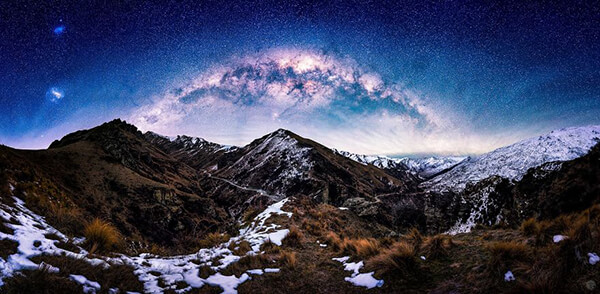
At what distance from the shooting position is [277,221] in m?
13.3

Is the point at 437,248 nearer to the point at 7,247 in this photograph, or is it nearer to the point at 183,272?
the point at 183,272

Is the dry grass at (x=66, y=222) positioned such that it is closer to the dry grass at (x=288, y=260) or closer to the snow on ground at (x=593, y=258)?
the dry grass at (x=288, y=260)

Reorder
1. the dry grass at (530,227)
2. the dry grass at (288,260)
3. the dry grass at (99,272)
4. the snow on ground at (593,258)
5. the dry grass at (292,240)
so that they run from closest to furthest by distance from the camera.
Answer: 1. the snow on ground at (593,258)
2. the dry grass at (99,272)
3. the dry grass at (530,227)
4. the dry grass at (288,260)
5. the dry grass at (292,240)

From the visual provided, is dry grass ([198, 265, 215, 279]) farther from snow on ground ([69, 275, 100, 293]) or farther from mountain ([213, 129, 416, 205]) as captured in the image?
mountain ([213, 129, 416, 205])

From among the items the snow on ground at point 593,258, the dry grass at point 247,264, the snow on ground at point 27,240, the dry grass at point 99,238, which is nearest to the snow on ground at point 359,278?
the dry grass at point 247,264

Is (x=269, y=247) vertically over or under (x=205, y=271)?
under

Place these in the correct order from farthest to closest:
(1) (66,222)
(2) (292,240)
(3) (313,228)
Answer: (3) (313,228)
(2) (292,240)
(1) (66,222)

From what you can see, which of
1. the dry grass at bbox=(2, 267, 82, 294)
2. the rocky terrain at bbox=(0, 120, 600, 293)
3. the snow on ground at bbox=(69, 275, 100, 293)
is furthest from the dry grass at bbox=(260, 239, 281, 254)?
the dry grass at bbox=(2, 267, 82, 294)

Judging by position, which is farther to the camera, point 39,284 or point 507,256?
point 507,256

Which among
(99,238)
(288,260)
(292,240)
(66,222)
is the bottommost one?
(292,240)

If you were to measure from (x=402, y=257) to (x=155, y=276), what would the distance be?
17.8 feet

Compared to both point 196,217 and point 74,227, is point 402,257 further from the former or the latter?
point 196,217

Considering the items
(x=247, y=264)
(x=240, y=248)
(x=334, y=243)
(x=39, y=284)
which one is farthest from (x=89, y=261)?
(x=334, y=243)

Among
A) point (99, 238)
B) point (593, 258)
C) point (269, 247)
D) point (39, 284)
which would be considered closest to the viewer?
point (593, 258)
